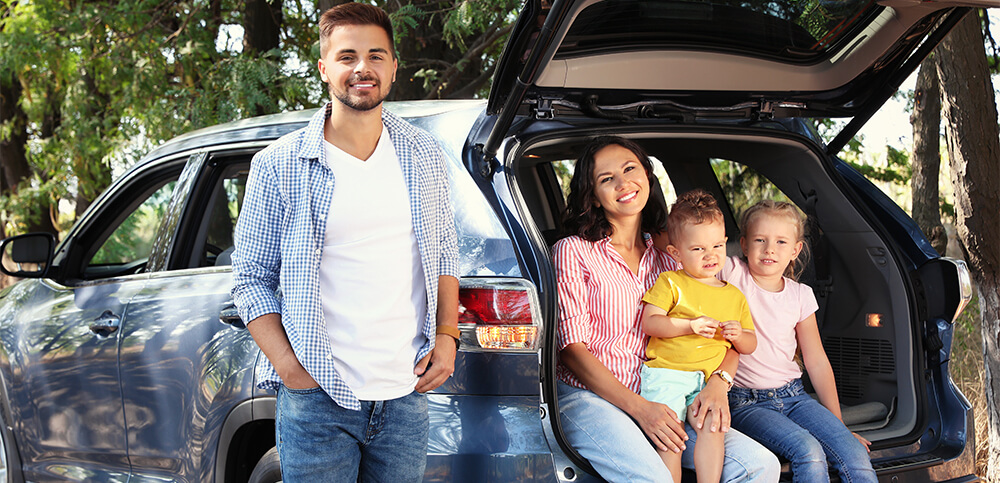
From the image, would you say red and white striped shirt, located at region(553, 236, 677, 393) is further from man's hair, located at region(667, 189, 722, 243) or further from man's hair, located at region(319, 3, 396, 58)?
man's hair, located at region(319, 3, 396, 58)

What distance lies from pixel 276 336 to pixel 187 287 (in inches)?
46.9

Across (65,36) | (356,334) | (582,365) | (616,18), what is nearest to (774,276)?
(582,365)

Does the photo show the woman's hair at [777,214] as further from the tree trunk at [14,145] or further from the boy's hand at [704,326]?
the tree trunk at [14,145]

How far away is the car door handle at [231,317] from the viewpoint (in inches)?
113

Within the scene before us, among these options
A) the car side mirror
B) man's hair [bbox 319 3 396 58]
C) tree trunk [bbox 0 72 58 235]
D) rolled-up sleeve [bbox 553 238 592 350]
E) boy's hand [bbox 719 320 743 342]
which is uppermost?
tree trunk [bbox 0 72 58 235]

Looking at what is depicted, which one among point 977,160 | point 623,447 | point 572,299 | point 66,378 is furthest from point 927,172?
point 66,378

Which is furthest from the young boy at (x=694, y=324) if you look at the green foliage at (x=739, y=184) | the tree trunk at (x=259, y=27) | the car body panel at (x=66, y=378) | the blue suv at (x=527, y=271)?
the tree trunk at (x=259, y=27)

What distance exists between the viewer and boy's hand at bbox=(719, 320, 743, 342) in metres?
2.74

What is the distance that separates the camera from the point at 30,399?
3.78m

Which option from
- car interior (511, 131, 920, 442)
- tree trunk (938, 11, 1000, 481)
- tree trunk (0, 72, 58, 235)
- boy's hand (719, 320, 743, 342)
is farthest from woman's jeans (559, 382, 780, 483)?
tree trunk (0, 72, 58, 235)

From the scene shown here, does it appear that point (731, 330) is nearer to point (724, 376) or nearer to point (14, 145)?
point (724, 376)

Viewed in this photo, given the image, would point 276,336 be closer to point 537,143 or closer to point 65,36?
point 537,143

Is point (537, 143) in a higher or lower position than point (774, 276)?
higher

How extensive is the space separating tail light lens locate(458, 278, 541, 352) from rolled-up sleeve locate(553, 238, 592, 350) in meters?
0.21
